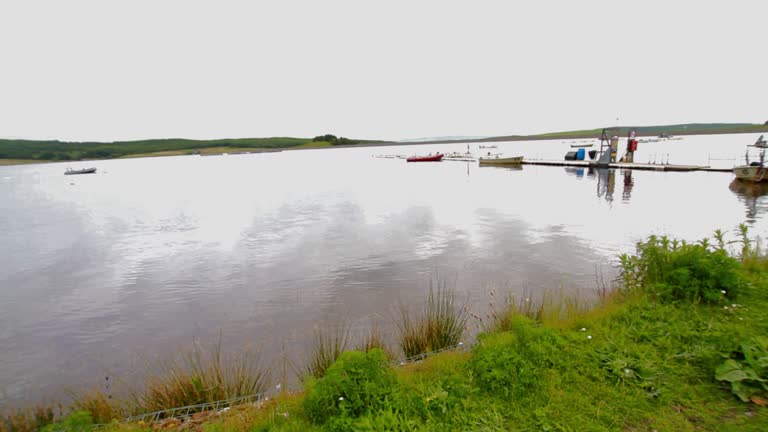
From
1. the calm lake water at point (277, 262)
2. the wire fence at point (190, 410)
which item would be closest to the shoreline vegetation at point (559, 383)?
the wire fence at point (190, 410)

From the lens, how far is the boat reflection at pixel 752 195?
16.2 meters

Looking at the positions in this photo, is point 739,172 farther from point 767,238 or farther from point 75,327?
point 75,327

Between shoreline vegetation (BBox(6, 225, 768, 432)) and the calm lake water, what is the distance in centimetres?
243

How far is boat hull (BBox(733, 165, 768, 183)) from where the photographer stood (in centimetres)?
2400

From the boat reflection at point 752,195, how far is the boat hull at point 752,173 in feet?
0.85

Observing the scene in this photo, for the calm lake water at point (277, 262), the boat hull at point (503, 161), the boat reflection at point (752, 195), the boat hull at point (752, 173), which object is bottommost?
the calm lake water at point (277, 262)

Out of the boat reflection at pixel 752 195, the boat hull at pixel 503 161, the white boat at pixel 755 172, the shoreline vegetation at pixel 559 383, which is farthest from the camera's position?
the boat hull at pixel 503 161

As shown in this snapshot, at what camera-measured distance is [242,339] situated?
7215mm


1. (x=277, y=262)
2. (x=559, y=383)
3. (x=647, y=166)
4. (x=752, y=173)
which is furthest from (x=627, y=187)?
(x=559, y=383)

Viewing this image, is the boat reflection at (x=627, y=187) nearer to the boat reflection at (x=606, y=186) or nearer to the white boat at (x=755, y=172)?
the boat reflection at (x=606, y=186)

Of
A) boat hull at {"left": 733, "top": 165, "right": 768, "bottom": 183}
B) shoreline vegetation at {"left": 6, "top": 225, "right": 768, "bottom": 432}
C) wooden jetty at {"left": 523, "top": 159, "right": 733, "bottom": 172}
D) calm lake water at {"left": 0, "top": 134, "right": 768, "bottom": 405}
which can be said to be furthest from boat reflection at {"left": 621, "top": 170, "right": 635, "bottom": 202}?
shoreline vegetation at {"left": 6, "top": 225, "right": 768, "bottom": 432}

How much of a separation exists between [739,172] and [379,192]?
80.0ft

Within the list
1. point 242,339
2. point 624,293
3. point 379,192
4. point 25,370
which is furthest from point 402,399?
point 379,192

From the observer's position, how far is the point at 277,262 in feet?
40.5
